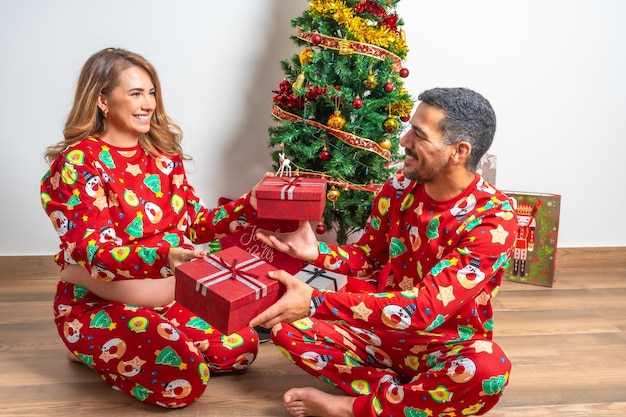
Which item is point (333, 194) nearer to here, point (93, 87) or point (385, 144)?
point (385, 144)

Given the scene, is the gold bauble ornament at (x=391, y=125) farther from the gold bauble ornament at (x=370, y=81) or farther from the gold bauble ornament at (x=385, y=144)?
the gold bauble ornament at (x=370, y=81)

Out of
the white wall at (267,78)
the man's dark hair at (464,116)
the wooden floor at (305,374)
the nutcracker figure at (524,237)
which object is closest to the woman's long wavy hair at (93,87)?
the wooden floor at (305,374)

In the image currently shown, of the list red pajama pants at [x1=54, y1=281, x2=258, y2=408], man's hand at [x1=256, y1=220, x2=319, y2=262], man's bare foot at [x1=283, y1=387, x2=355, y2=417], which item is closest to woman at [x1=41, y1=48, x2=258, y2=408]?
red pajama pants at [x1=54, y1=281, x2=258, y2=408]

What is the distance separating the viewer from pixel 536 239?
10.3 feet

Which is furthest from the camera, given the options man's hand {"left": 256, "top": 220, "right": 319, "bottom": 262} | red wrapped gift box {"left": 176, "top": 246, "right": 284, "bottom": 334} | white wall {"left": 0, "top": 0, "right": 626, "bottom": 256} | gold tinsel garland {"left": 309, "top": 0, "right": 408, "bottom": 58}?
white wall {"left": 0, "top": 0, "right": 626, "bottom": 256}

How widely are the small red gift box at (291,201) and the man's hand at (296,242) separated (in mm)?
91

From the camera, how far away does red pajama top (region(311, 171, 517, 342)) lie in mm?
1612

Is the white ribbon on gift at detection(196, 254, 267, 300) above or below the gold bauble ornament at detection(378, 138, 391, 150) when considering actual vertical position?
below

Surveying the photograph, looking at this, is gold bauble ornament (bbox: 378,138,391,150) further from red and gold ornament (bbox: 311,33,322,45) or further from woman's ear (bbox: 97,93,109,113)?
woman's ear (bbox: 97,93,109,113)

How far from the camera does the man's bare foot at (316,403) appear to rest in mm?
1854

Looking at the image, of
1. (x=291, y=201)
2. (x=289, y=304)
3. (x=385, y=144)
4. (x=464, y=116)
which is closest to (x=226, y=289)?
(x=289, y=304)

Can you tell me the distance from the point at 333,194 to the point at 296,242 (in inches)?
24.9

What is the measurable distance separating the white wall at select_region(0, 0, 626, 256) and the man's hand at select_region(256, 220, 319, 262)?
1.14 meters

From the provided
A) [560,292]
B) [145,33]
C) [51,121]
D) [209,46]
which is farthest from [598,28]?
[51,121]
